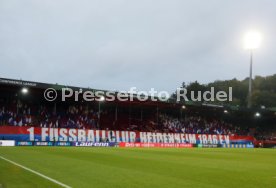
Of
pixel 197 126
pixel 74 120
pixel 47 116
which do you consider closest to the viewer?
pixel 47 116

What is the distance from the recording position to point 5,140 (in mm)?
40375

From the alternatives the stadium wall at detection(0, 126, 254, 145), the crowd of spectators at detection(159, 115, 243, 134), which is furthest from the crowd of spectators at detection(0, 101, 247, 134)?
the stadium wall at detection(0, 126, 254, 145)

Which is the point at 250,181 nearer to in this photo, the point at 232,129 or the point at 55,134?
the point at 55,134

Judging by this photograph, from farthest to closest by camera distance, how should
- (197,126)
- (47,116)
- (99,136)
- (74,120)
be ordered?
(197,126), (74,120), (47,116), (99,136)

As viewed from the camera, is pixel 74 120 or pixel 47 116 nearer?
pixel 47 116

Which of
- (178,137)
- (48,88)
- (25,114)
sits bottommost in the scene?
(178,137)

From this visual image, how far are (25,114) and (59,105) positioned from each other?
6.32 m

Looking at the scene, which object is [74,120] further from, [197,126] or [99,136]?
[197,126]

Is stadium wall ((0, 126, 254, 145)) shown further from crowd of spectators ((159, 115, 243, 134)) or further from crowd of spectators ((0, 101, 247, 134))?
crowd of spectators ((159, 115, 243, 134))

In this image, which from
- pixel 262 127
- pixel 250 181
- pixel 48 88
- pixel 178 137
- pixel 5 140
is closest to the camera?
pixel 250 181

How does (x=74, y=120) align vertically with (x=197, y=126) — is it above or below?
above

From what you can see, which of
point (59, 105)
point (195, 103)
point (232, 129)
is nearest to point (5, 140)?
point (59, 105)

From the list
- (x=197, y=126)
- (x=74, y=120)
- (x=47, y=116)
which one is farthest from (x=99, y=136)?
(x=197, y=126)

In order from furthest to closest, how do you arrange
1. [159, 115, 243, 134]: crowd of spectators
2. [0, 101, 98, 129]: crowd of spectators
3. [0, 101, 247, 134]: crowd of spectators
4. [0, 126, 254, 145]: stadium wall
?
[159, 115, 243, 134]: crowd of spectators
[0, 101, 247, 134]: crowd of spectators
[0, 101, 98, 129]: crowd of spectators
[0, 126, 254, 145]: stadium wall
